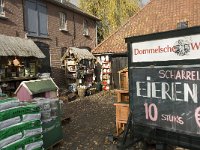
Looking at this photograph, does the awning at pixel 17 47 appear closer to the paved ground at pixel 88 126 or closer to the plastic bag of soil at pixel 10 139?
the paved ground at pixel 88 126

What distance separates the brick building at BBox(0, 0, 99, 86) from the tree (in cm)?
687

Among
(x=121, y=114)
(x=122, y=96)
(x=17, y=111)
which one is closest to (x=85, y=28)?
(x=122, y=96)

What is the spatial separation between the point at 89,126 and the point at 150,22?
39.3ft

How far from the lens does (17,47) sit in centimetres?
1453

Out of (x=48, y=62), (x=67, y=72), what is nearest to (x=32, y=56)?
(x=48, y=62)

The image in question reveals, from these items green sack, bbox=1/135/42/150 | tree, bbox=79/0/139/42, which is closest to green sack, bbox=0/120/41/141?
green sack, bbox=1/135/42/150

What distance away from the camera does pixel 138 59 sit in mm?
6141

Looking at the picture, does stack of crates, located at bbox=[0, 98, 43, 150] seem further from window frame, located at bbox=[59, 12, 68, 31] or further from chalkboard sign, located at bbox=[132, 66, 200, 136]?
window frame, located at bbox=[59, 12, 68, 31]

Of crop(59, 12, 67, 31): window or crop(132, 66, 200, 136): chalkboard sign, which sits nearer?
crop(132, 66, 200, 136): chalkboard sign

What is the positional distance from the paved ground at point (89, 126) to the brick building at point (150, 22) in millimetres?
5882

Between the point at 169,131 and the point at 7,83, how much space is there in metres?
10.2

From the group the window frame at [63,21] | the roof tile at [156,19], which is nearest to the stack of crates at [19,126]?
the roof tile at [156,19]

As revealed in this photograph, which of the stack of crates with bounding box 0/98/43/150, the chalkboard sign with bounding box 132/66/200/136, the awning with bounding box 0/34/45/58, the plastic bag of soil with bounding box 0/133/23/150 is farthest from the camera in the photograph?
the awning with bounding box 0/34/45/58

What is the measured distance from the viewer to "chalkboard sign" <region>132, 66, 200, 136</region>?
5191 millimetres
